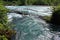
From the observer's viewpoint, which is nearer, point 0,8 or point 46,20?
point 0,8

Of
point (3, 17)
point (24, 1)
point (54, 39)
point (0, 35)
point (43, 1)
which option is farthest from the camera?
point (24, 1)

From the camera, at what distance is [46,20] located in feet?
75.6

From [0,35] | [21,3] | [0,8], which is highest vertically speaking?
[0,8]

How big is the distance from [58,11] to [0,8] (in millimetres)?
11964

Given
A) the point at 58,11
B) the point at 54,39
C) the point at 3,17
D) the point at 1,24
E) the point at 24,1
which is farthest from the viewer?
the point at 24,1

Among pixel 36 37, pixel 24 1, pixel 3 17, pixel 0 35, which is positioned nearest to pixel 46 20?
pixel 36 37

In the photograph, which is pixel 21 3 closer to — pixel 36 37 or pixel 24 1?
pixel 24 1

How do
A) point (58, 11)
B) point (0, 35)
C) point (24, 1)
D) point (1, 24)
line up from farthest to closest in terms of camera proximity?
1. point (24, 1)
2. point (58, 11)
3. point (1, 24)
4. point (0, 35)

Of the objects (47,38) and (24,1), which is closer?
(47,38)

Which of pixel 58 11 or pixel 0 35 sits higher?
pixel 0 35

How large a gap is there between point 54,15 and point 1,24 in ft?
40.9

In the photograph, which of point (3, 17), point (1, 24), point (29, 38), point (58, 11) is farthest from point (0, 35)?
point (58, 11)

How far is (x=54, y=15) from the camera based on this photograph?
74.1ft

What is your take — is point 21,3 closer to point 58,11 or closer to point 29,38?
point 58,11
